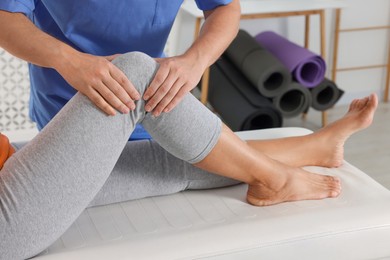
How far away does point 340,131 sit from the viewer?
6.50 ft

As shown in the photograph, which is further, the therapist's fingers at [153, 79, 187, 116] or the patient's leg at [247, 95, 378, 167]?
the patient's leg at [247, 95, 378, 167]

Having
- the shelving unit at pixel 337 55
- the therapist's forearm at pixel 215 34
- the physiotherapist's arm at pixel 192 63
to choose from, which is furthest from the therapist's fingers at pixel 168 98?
the shelving unit at pixel 337 55

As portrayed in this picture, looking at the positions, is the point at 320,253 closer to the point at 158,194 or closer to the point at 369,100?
the point at 158,194

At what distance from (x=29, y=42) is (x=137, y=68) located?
10.7 inches

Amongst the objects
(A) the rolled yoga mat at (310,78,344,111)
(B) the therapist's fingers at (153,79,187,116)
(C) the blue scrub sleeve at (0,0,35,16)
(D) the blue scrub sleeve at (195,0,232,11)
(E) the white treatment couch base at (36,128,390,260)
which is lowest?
(A) the rolled yoga mat at (310,78,344,111)

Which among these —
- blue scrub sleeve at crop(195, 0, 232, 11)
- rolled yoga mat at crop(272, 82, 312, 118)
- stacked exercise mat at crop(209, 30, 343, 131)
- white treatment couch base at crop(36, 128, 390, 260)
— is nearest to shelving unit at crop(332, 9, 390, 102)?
stacked exercise mat at crop(209, 30, 343, 131)

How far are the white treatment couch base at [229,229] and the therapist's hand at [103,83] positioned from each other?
29cm

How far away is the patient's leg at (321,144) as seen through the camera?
1897 millimetres

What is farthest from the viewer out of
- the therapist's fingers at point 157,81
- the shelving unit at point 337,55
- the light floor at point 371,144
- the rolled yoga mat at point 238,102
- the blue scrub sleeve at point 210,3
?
the shelving unit at point 337,55

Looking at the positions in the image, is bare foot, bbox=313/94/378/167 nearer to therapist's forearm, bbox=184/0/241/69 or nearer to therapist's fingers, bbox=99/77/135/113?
therapist's forearm, bbox=184/0/241/69

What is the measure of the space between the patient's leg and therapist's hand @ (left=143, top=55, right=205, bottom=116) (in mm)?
345

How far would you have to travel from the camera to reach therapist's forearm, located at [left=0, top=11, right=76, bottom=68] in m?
1.59

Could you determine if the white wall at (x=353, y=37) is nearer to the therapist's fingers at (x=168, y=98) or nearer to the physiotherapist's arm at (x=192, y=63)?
the physiotherapist's arm at (x=192, y=63)

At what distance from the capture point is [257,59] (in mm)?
3256
